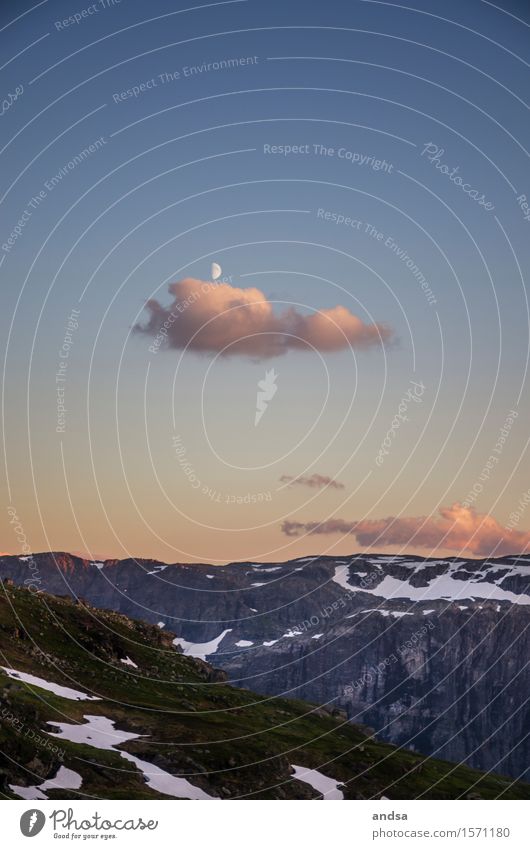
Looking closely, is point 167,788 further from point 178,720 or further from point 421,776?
point 421,776

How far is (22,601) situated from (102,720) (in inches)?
2154

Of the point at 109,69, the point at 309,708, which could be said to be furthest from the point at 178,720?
the point at 109,69

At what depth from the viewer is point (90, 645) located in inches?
6491

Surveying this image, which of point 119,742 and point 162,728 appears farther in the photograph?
point 162,728
